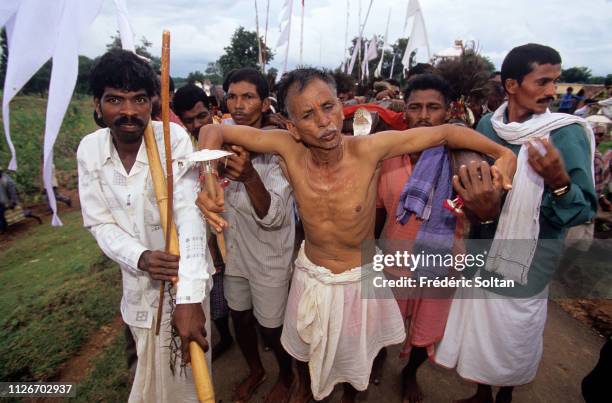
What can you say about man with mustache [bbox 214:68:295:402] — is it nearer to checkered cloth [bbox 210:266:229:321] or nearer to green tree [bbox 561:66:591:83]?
checkered cloth [bbox 210:266:229:321]

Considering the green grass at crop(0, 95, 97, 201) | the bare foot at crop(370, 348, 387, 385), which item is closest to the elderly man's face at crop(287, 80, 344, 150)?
the bare foot at crop(370, 348, 387, 385)

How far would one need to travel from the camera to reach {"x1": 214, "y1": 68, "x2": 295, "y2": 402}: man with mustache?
92.1 inches

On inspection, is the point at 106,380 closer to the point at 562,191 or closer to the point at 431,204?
the point at 431,204

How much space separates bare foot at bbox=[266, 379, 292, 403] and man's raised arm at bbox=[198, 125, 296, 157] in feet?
5.89

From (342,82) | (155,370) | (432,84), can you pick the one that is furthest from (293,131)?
(342,82)

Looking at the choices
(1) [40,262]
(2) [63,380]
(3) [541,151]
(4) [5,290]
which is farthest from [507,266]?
(1) [40,262]

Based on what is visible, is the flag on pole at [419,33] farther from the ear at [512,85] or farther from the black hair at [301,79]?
the black hair at [301,79]

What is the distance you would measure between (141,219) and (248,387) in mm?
1672

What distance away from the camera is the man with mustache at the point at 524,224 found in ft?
5.82

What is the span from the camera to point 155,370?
1946mm

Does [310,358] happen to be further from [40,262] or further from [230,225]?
[40,262]

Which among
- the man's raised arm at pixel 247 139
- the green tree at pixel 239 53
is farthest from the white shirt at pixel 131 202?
the green tree at pixel 239 53

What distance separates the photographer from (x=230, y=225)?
2518 mm

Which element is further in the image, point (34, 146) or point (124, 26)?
point (34, 146)
